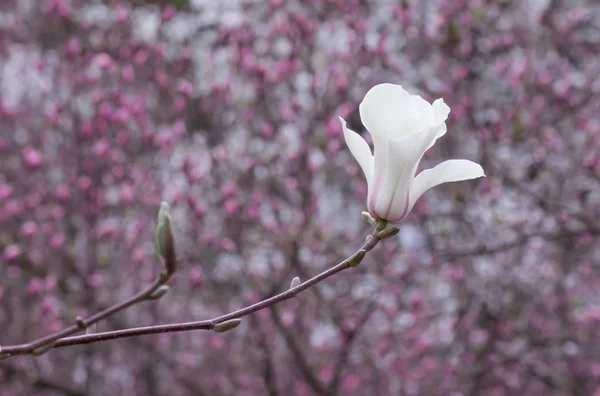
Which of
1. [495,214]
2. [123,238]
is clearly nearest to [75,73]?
[123,238]

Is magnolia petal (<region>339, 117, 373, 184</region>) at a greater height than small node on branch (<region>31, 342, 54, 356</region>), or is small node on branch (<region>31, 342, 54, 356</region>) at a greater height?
magnolia petal (<region>339, 117, 373, 184</region>)

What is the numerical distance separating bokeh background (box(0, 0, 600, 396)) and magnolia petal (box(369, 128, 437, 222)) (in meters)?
1.74

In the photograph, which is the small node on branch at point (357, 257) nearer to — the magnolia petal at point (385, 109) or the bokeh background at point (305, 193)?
the magnolia petal at point (385, 109)

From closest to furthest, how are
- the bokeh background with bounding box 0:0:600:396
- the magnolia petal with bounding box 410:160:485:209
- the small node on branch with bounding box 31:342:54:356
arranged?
the small node on branch with bounding box 31:342:54:356 → the magnolia petal with bounding box 410:160:485:209 → the bokeh background with bounding box 0:0:600:396

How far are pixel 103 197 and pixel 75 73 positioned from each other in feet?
2.27

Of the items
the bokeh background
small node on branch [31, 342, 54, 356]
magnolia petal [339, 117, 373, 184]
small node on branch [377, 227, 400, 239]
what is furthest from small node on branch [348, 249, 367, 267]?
the bokeh background

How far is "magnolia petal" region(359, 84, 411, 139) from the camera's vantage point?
0.79 m

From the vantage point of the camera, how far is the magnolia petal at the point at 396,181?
0.79m

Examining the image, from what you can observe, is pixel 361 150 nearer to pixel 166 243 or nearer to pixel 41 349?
pixel 166 243

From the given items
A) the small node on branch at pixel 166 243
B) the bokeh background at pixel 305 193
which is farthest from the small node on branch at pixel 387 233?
the bokeh background at pixel 305 193

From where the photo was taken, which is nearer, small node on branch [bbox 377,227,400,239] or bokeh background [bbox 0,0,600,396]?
small node on branch [bbox 377,227,400,239]

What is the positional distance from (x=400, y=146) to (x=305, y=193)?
2.11 m

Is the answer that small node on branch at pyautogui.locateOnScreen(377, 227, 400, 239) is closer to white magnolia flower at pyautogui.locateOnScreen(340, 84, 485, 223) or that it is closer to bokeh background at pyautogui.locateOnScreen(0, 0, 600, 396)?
white magnolia flower at pyautogui.locateOnScreen(340, 84, 485, 223)

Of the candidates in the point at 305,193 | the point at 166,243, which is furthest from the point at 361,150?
the point at 305,193
